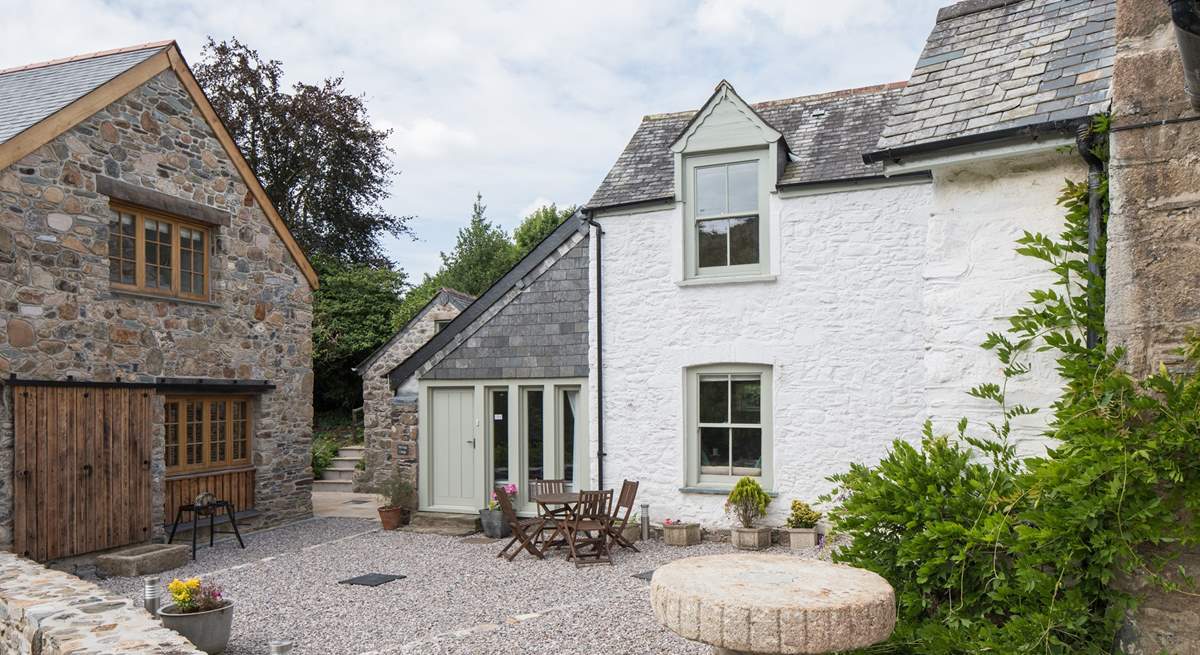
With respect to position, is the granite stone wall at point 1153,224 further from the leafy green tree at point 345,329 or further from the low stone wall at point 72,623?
the leafy green tree at point 345,329

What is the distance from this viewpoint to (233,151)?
43.4 ft

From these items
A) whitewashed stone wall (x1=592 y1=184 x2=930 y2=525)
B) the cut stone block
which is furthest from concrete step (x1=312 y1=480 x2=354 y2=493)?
whitewashed stone wall (x1=592 y1=184 x2=930 y2=525)

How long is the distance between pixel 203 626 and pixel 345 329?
1699cm

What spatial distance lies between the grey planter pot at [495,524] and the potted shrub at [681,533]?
2444 millimetres

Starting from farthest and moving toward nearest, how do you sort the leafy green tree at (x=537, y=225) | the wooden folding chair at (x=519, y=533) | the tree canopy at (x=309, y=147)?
the leafy green tree at (x=537, y=225) → the tree canopy at (x=309, y=147) → the wooden folding chair at (x=519, y=533)

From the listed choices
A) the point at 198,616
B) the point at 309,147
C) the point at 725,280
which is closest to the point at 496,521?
the point at 725,280

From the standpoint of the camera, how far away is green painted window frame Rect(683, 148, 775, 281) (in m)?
11.2

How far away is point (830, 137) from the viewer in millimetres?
11484

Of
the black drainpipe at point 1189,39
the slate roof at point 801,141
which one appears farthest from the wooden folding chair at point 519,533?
the black drainpipe at point 1189,39

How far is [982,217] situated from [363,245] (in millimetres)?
25376

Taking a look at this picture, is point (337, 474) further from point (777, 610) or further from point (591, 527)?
point (777, 610)

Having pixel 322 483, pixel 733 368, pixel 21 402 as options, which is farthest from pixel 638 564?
pixel 322 483

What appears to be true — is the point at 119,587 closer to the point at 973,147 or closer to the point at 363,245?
the point at 973,147

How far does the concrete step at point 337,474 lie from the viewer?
19.8 meters
